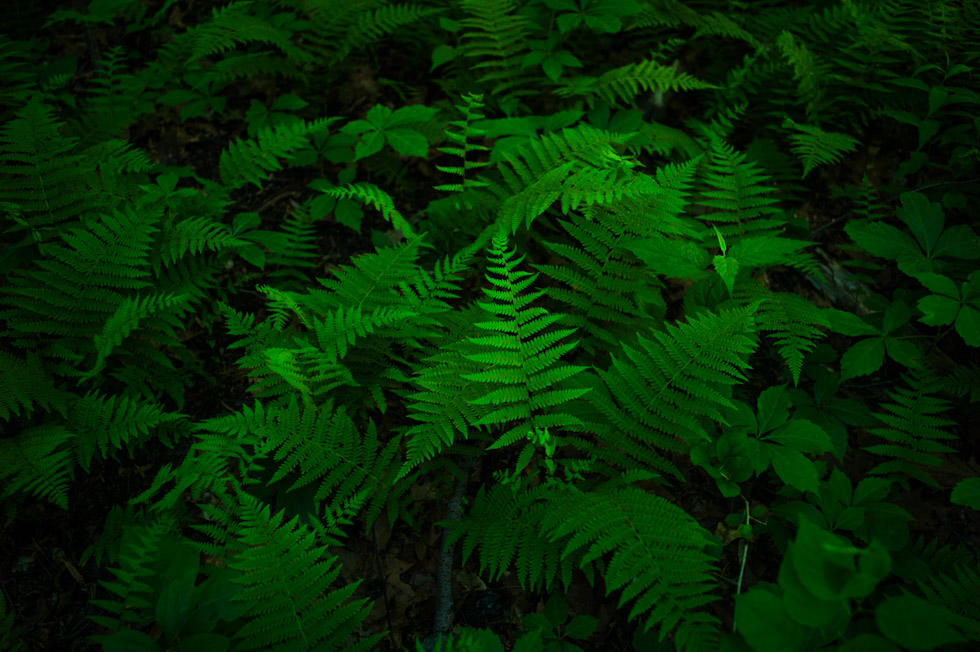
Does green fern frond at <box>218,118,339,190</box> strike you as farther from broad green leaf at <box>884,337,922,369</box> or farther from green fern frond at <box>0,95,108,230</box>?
broad green leaf at <box>884,337,922,369</box>

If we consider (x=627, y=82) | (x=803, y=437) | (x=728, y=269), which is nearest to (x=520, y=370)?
(x=728, y=269)

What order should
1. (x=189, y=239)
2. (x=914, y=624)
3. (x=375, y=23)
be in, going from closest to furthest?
(x=914, y=624) < (x=189, y=239) < (x=375, y=23)

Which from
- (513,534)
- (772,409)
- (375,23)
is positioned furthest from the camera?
(375,23)

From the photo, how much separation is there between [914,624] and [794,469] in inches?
35.1

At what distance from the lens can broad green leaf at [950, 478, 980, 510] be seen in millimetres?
2158

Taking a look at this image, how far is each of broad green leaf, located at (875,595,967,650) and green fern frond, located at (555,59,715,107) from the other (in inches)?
130

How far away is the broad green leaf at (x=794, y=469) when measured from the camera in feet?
7.14

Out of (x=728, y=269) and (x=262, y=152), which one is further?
(x=262, y=152)

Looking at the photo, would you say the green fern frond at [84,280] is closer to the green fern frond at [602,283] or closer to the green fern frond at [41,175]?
the green fern frond at [41,175]

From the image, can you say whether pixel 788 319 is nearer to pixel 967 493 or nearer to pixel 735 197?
pixel 735 197

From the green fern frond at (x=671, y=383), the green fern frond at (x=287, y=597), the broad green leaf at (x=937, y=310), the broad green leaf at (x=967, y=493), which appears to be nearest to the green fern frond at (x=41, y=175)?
the green fern frond at (x=287, y=597)

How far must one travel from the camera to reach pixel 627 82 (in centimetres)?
388

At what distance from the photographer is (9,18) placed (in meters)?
5.11

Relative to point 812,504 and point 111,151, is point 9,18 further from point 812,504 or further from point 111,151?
A: point 812,504
